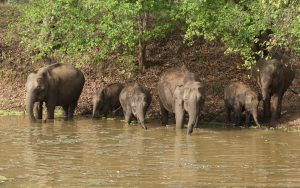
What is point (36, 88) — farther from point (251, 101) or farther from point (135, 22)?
point (251, 101)

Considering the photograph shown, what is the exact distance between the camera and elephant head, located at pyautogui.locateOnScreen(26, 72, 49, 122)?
73.7ft

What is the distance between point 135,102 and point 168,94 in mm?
1141

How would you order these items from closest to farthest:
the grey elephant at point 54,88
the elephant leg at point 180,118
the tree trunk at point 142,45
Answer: the elephant leg at point 180,118
the grey elephant at point 54,88
the tree trunk at point 142,45

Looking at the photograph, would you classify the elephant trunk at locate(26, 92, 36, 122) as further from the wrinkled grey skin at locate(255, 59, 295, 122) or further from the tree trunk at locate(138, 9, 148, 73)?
the wrinkled grey skin at locate(255, 59, 295, 122)

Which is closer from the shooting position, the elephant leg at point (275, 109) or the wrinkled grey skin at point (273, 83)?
the elephant leg at point (275, 109)

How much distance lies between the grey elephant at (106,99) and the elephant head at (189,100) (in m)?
3.96

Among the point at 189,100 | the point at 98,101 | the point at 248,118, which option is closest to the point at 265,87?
the point at 248,118

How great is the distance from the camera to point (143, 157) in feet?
47.3

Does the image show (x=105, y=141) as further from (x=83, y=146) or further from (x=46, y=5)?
(x=46, y=5)

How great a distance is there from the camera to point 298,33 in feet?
63.7

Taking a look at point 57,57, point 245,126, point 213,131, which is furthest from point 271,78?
point 57,57

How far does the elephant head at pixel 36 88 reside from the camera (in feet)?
73.7

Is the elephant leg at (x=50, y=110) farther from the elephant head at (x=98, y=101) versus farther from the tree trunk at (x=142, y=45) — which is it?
the tree trunk at (x=142, y=45)

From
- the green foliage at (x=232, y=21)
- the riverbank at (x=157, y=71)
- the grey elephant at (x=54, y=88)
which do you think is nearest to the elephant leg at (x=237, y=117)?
the riverbank at (x=157, y=71)
